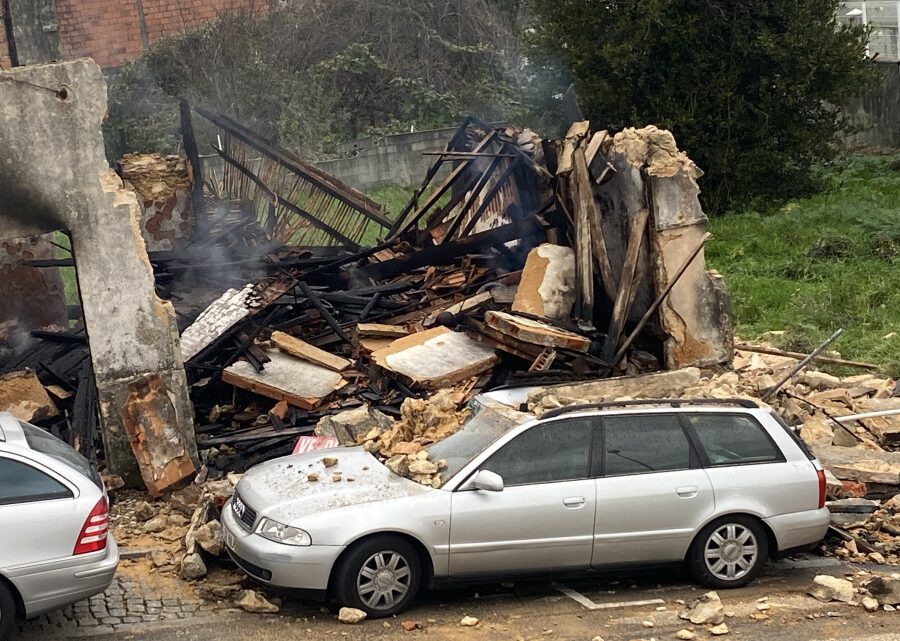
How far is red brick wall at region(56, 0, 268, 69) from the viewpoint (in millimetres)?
32500

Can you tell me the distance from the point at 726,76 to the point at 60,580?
16888 millimetres

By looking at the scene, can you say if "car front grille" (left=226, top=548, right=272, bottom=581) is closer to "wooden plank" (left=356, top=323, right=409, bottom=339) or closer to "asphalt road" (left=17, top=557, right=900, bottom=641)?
"asphalt road" (left=17, top=557, right=900, bottom=641)

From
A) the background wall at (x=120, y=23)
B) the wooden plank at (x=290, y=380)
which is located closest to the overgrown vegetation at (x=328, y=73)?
the background wall at (x=120, y=23)

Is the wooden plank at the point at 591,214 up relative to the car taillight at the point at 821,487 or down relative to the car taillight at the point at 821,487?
up

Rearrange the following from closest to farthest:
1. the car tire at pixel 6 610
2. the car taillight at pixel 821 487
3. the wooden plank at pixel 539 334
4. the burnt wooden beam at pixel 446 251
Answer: the car tire at pixel 6 610
the car taillight at pixel 821 487
the wooden plank at pixel 539 334
the burnt wooden beam at pixel 446 251

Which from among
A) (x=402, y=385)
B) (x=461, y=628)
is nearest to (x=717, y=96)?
(x=402, y=385)

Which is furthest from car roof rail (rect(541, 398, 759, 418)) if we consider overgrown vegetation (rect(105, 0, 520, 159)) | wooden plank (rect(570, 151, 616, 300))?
overgrown vegetation (rect(105, 0, 520, 159))

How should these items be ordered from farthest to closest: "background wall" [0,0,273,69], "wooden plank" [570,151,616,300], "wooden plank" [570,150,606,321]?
1. "background wall" [0,0,273,69]
2. "wooden plank" [570,151,616,300]
3. "wooden plank" [570,150,606,321]

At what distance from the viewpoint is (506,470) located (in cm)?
815

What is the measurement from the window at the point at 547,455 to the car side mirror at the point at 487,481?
19cm

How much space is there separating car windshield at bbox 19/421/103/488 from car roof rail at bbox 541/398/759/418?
342 cm

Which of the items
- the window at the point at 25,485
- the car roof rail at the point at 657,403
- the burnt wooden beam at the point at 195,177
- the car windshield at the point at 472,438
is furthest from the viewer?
the burnt wooden beam at the point at 195,177

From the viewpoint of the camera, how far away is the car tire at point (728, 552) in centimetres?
838

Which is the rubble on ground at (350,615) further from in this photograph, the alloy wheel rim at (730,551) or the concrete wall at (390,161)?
the concrete wall at (390,161)
